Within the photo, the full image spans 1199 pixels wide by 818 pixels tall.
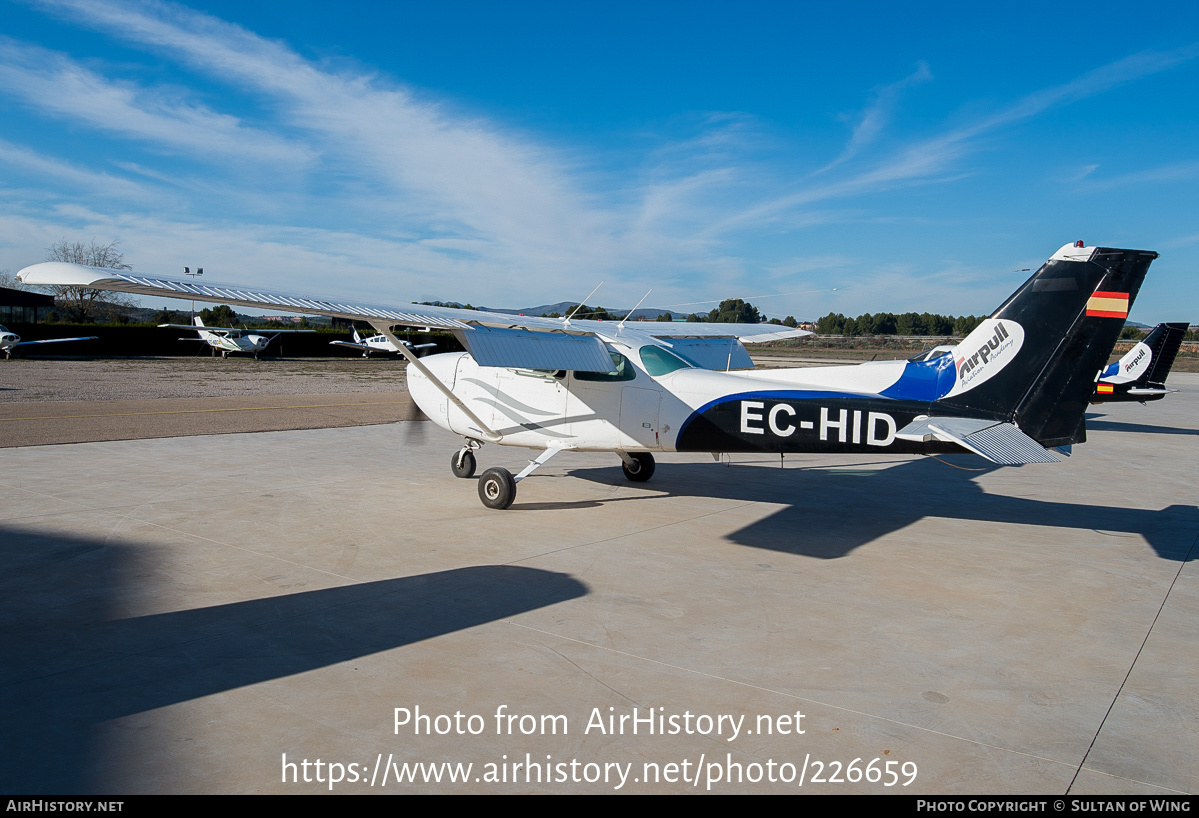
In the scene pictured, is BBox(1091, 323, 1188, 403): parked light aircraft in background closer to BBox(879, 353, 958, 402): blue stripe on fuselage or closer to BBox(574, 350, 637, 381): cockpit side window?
BBox(879, 353, 958, 402): blue stripe on fuselage

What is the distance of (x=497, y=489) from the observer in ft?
27.7

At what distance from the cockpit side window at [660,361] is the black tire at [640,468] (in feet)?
6.74

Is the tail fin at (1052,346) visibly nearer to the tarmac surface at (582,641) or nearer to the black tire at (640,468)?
the tarmac surface at (582,641)

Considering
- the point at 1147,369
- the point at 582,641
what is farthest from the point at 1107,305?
the point at 1147,369

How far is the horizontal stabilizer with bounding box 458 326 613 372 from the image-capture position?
24.4 feet

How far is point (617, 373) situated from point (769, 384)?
1.78 m

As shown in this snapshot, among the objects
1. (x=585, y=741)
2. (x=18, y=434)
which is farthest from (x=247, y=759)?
(x=18, y=434)

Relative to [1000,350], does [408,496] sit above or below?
below

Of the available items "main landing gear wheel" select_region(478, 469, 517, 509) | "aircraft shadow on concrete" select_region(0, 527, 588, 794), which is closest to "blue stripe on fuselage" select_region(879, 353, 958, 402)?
"aircraft shadow on concrete" select_region(0, 527, 588, 794)

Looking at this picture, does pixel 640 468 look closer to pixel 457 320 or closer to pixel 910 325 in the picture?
pixel 457 320

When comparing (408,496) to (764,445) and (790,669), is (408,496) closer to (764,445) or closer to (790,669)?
(764,445)

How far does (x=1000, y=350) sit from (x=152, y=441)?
12.9m

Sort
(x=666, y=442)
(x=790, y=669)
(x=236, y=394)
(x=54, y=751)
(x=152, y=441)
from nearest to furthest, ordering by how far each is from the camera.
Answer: (x=54, y=751) < (x=790, y=669) < (x=666, y=442) < (x=152, y=441) < (x=236, y=394)

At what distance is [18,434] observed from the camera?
12703mm
